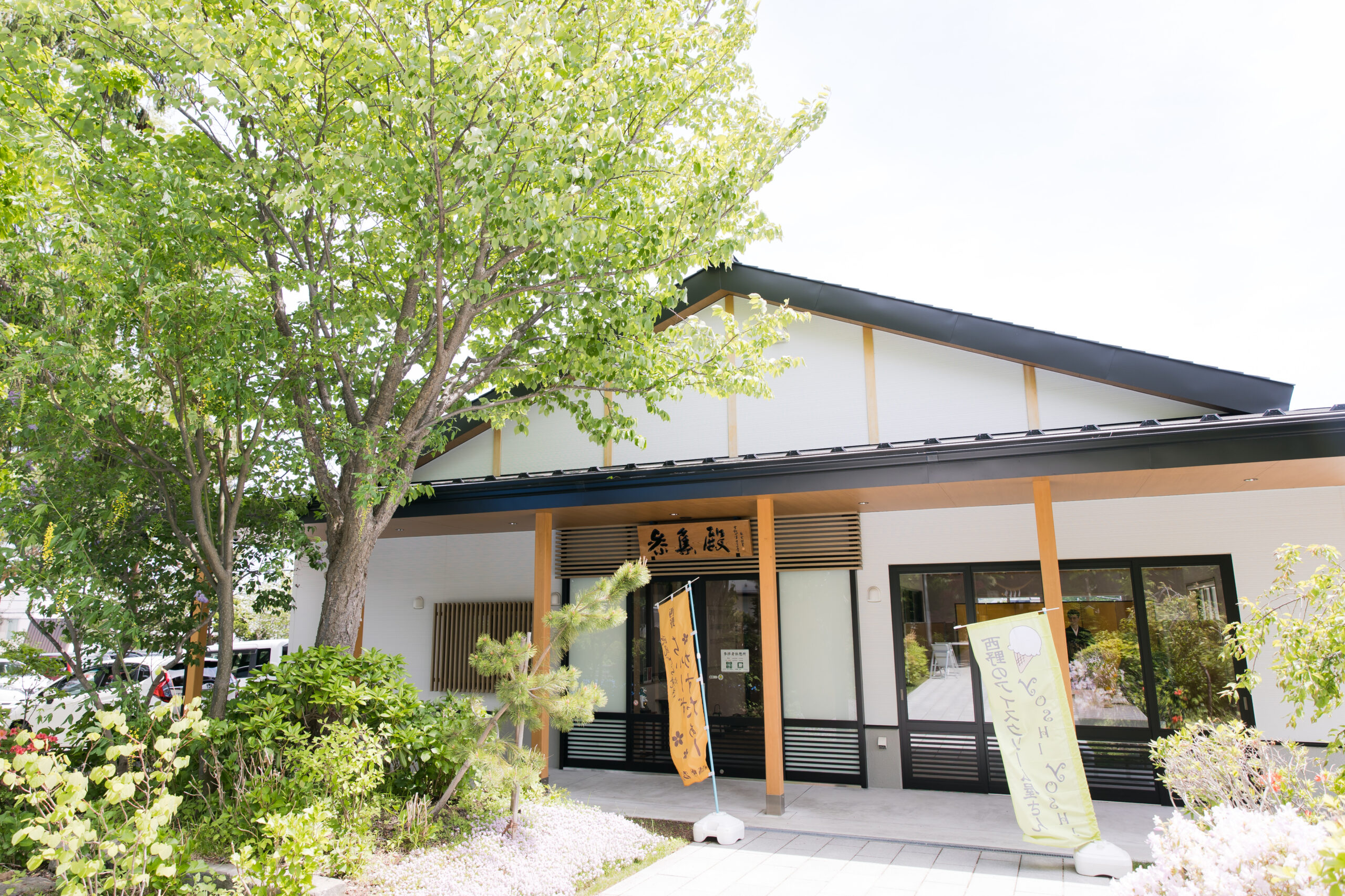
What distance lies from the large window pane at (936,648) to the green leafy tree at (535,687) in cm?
371

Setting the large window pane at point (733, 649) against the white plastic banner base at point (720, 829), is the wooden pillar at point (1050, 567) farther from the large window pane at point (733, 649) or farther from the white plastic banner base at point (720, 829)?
the large window pane at point (733, 649)

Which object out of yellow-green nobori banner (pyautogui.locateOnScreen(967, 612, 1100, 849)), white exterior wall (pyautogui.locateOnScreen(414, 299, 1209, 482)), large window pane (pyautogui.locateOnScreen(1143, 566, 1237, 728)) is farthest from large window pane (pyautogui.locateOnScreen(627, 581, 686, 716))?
large window pane (pyautogui.locateOnScreen(1143, 566, 1237, 728))

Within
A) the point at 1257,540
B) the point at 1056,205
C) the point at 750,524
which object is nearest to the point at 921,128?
the point at 1056,205

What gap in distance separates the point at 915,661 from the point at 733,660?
202 centimetres

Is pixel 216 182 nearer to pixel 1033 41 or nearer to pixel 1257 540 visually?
pixel 1033 41

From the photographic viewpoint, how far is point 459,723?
5508 mm

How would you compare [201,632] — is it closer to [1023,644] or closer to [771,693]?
[771,693]

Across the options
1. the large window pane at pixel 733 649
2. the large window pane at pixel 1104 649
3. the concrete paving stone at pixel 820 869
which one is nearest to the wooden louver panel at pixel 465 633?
the large window pane at pixel 733 649

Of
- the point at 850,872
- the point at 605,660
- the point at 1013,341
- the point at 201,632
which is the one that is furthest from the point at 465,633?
the point at 1013,341

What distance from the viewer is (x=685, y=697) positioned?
22.6ft

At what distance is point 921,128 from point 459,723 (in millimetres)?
7286

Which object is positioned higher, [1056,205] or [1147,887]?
[1056,205]

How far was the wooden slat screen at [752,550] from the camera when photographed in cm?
815

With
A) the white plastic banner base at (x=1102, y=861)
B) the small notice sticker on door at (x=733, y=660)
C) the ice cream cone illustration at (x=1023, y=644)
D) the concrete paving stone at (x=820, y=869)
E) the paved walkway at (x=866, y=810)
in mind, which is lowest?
the paved walkway at (x=866, y=810)
